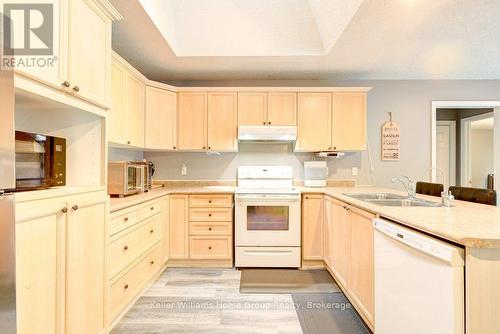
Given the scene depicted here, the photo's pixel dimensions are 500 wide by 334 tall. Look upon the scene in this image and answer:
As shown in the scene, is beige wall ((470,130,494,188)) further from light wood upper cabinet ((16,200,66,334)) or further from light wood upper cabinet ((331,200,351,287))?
light wood upper cabinet ((16,200,66,334))

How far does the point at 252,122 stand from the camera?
3289 mm

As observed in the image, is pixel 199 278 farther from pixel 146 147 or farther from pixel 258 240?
pixel 146 147

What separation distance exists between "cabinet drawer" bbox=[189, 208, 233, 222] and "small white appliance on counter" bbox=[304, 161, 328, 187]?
3.80ft

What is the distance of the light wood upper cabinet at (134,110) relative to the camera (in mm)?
2570

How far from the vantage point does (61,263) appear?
1.25m

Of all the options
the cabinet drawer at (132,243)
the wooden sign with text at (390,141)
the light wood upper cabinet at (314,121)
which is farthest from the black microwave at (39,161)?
the wooden sign with text at (390,141)

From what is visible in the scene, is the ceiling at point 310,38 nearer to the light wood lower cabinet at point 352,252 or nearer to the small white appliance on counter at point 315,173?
the small white appliance on counter at point 315,173

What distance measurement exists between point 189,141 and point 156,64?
3.22 ft

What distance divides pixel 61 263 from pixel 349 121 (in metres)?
3.17

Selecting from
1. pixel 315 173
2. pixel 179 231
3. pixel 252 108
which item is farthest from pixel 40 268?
pixel 315 173

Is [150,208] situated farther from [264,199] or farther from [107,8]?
[107,8]

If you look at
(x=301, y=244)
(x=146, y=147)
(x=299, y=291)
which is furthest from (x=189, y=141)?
(x=299, y=291)

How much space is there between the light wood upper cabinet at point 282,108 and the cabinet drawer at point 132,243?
1.80m

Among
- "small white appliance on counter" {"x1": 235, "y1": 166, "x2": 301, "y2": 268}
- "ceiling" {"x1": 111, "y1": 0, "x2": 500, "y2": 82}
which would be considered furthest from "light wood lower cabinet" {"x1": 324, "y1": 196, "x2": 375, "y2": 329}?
"ceiling" {"x1": 111, "y1": 0, "x2": 500, "y2": 82}
